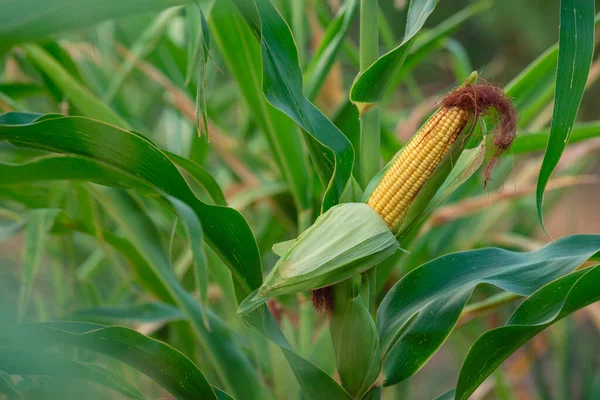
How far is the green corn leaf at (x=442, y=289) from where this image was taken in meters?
0.38

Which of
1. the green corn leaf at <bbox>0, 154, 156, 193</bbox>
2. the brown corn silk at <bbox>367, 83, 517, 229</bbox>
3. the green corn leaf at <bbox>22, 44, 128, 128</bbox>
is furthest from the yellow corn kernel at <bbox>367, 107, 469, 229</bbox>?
the green corn leaf at <bbox>22, 44, 128, 128</bbox>

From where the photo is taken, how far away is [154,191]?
13.1 inches

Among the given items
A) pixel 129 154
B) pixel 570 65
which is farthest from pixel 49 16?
pixel 570 65

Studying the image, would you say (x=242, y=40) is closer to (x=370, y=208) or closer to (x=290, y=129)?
(x=290, y=129)

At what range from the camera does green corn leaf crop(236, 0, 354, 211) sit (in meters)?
0.34

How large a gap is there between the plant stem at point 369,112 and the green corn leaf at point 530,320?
0.12m

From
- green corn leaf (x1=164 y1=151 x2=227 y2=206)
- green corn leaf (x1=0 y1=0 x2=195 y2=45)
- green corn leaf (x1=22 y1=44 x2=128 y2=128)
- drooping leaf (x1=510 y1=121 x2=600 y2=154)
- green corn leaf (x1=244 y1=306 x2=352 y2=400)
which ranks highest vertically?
green corn leaf (x1=22 y1=44 x2=128 y2=128)

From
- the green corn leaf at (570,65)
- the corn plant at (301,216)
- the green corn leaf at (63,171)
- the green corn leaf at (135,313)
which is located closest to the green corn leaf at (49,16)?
the corn plant at (301,216)

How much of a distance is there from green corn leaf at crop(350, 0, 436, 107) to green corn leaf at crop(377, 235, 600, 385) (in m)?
0.11

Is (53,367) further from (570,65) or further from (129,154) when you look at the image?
(570,65)

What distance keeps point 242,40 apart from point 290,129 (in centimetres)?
9

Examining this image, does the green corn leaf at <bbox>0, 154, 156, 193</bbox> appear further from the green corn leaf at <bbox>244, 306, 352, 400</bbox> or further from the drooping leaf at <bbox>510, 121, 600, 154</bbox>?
the drooping leaf at <bbox>510, 121, 600, 154</bbox>

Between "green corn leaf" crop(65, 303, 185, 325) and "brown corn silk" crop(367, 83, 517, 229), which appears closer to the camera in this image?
"brown corn silk" crop(367, 83, 517, 229)

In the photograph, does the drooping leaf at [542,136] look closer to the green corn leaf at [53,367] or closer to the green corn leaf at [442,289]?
the green corn leaf at [442,289]
